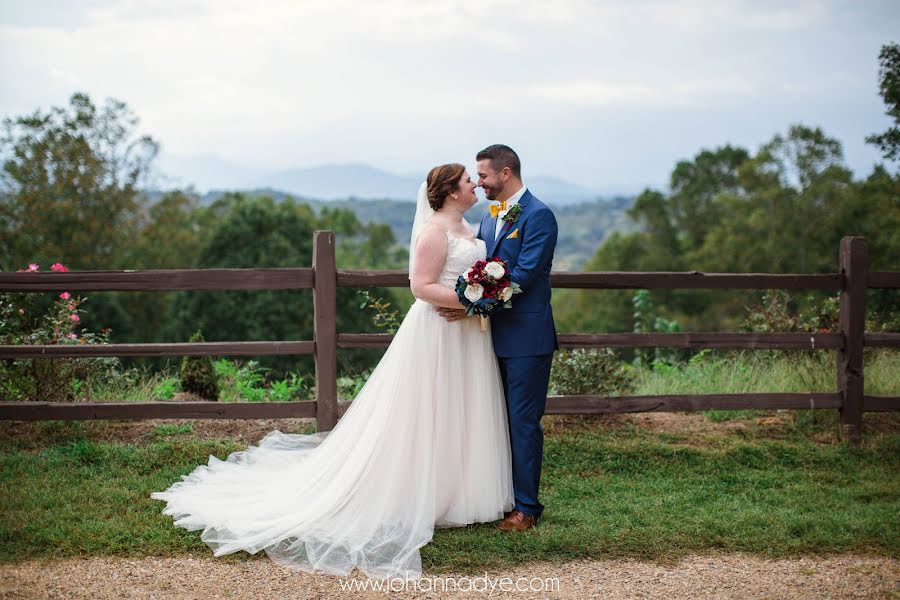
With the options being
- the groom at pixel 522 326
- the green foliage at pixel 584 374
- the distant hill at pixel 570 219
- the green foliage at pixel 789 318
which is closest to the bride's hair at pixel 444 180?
the groom at pixel 522 326

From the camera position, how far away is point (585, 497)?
5.56 metres

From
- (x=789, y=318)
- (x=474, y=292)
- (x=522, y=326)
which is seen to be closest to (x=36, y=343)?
(x=474, y=292)

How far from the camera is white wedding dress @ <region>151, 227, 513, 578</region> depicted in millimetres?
4738

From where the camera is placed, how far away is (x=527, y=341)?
4.89 metres

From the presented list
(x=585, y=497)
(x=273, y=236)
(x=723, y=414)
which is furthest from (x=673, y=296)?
(x=585, y=497)

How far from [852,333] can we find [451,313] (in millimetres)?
3643

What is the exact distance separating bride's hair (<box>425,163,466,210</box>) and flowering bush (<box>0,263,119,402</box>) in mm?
3545

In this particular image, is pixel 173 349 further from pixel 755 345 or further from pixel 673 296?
pixel 673 296

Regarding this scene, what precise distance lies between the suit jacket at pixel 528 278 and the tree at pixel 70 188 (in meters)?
24.1

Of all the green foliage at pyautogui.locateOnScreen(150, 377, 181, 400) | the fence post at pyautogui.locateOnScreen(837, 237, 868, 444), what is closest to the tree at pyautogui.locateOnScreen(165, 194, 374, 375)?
the green foliage at pyautogui.locateOnScreen(150, 377, 181, 400)

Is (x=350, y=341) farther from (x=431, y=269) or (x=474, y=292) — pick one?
(x=474, y=292)

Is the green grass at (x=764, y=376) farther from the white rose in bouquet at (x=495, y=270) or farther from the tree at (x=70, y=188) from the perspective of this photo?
the tree at (x=70, y=188)

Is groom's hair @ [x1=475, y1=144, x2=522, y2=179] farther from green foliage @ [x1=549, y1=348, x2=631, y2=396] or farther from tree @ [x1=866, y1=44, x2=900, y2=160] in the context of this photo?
tree @ [x1=866, y1=44, x2=900, y2=160]

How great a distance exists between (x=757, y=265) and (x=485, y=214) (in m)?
30.1
